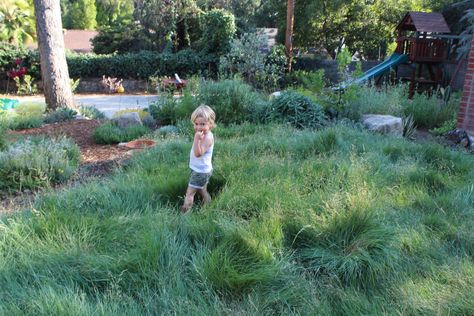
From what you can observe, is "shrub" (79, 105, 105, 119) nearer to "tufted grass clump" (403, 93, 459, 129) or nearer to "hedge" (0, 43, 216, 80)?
"tufted grass clump" (403, 93, 459, 129)

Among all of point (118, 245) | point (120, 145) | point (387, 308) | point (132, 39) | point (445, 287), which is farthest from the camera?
point (132, 39)

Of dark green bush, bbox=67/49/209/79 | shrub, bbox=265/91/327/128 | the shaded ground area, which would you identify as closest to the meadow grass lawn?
the shaded ground area

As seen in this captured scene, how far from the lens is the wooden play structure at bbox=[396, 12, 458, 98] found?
564 inches

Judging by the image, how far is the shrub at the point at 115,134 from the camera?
6.17 meters

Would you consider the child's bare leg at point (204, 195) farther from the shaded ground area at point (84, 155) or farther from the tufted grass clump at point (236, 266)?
the shaded ground area at point (84, 155)

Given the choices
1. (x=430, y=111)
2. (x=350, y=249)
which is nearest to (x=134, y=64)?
(x=430, y=111)

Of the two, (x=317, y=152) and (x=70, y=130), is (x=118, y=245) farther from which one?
(x=70, y=130)

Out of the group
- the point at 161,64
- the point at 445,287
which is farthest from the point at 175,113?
the point at 161,64

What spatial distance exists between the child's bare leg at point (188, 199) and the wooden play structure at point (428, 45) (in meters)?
12.7

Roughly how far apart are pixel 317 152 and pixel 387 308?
2.89 m

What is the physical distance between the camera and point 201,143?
3.58m

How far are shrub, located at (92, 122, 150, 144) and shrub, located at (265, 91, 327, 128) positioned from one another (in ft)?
7.28

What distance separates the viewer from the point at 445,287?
2.36 metres

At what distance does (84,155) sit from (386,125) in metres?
4.62
